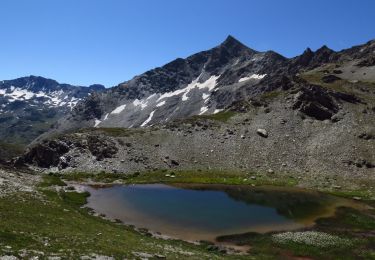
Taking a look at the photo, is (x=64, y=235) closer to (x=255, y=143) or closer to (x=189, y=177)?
(x=189, y=177)

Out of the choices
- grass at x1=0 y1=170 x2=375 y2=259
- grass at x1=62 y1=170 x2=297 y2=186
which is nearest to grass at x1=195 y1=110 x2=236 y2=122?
grass at x1=62 y1=170 x2=297 y2=186

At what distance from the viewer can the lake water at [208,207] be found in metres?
56.8

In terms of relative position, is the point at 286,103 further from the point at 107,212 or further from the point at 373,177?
the point at 107,212

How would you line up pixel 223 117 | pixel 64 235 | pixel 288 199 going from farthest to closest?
pixel 223 117 < pixel 288 199 < pixel 64 235

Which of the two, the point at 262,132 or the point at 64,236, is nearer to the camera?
the point at 64,236

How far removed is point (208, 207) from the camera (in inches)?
2682

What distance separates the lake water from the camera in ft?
186

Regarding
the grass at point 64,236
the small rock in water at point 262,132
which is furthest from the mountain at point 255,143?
the grass at point 64,236

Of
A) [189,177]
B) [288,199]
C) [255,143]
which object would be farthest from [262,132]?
[288,199]

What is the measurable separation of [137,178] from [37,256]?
214 feet

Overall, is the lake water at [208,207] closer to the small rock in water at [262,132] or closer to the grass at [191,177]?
the grass at [191,177]

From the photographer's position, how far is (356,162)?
10325 centimetres

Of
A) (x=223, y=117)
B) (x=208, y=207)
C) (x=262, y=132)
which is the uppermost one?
(x=223, y=117)

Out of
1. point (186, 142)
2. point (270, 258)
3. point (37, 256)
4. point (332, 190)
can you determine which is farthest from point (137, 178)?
point (37, 256)
